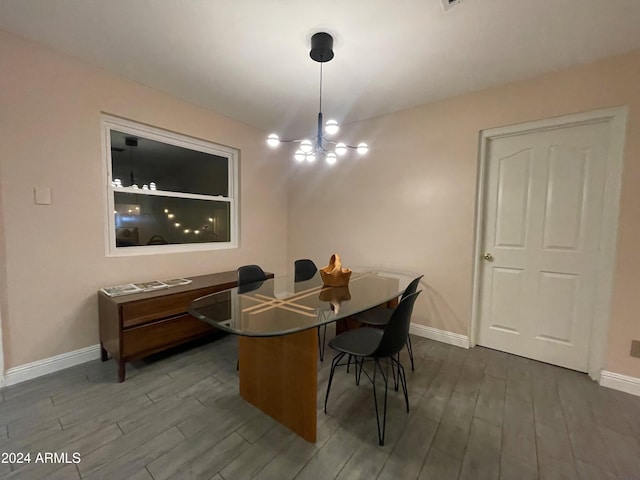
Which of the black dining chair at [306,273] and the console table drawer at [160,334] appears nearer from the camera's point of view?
the console table drawer at [160,334]

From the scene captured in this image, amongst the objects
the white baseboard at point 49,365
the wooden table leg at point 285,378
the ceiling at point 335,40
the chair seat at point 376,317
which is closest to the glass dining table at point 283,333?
the wooden table leg at point 285,378

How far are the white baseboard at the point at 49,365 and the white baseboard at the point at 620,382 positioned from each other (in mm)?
4226

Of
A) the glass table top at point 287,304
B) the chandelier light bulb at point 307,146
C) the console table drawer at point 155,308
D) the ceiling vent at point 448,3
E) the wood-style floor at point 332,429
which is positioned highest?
the ceiling vent at point 448,3

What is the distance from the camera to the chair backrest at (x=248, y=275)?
2557mm

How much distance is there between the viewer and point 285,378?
1.70 m

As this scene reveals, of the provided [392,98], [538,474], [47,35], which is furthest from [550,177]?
[47,35]

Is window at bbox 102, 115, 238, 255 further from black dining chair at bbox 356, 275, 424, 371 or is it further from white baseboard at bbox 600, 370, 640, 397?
white baseboard at bbox 600, 370, 640, 397

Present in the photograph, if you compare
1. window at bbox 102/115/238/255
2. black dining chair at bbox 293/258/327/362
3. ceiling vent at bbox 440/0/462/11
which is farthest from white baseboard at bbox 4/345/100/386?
ceiling vent at bbox 440/0/462/11

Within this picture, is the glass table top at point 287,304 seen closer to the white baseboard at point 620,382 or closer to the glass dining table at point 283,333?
the glass dining table at point 283,333

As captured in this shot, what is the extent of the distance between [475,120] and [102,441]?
148 inches

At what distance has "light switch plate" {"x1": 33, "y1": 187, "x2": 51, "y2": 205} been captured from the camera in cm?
208

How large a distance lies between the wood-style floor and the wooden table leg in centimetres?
7

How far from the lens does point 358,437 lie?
1.60m

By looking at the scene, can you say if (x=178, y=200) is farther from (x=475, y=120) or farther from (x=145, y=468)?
(x=475, y=120)
